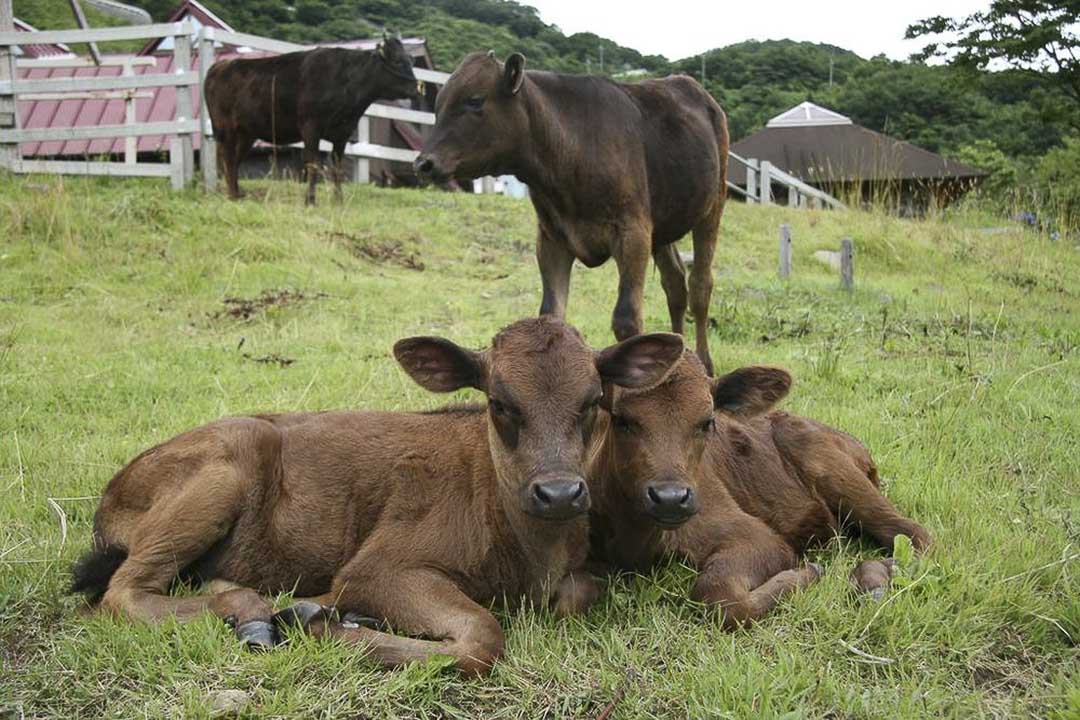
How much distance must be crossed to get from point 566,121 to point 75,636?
4926mm

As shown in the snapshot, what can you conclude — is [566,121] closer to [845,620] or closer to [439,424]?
[439,424]

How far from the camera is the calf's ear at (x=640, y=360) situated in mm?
4230

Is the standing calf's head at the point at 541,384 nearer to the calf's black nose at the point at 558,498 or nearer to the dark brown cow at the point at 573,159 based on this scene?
the calf's black nose at the point at 558,498

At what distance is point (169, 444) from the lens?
15.0ft

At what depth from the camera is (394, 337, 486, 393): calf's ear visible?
4.27 m

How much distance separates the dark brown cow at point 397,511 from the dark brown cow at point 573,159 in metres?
2.94

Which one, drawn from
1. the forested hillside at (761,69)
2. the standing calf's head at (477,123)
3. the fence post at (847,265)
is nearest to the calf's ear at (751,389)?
the standing calf's head at (477,123)

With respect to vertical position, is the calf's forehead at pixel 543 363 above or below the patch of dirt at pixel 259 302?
above

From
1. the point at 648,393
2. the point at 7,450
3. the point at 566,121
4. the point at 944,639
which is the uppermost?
the point at 566,121

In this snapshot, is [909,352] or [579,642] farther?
[909,352]

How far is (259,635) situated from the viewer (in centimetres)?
369

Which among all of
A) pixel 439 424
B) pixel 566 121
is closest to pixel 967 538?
pixel 439 424

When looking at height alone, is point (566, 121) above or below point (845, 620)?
above

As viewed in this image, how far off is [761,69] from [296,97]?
56.7 metres
